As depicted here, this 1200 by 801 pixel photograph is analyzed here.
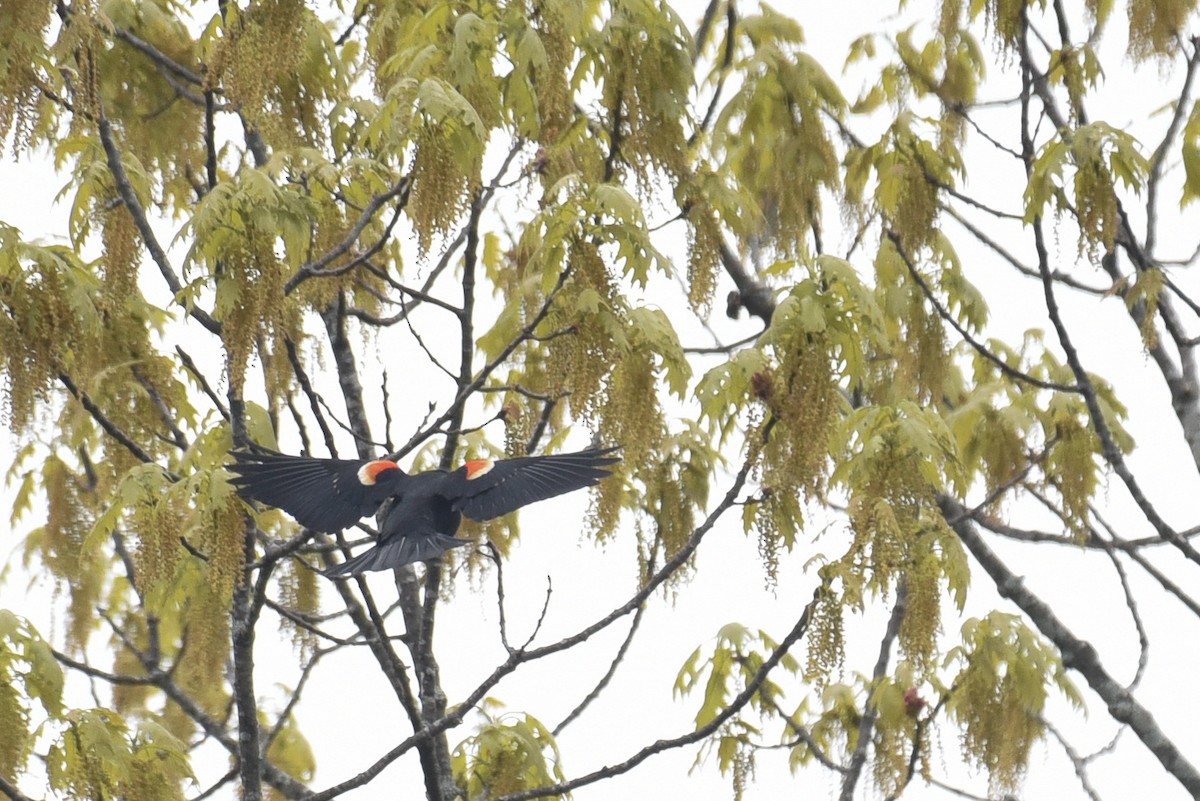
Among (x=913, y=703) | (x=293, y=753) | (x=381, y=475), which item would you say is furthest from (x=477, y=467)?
(x=293, y=753)

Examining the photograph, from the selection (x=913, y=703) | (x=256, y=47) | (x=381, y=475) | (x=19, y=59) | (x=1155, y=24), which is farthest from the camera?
(x=1155, y=24)

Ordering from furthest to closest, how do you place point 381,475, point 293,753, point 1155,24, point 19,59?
point 293,753, point 1155,24, point 381,475, point 19,59

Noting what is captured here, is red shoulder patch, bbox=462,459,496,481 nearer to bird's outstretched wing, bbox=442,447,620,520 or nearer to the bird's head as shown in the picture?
bird's outstretched wing, bbox=442,447,620,520

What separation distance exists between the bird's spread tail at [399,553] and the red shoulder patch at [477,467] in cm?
38

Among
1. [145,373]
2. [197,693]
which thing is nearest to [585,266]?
[145,373]

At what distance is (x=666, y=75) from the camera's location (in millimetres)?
4793

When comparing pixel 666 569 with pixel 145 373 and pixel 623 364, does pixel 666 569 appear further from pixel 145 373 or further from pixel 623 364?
pixel 145 373

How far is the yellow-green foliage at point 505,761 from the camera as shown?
5.06m

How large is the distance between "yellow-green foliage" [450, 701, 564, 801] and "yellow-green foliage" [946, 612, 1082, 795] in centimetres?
161

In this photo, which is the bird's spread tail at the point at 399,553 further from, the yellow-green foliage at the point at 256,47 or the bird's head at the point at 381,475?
the yellow-green foliage at the point at 256,47

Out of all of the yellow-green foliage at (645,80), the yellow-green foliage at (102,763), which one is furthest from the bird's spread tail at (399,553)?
the yellow-green foliage at (645,80)

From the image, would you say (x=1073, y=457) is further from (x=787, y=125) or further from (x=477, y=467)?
(x=477, y=467)

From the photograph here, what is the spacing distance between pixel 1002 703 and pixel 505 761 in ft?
6.34

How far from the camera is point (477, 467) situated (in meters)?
5.19
